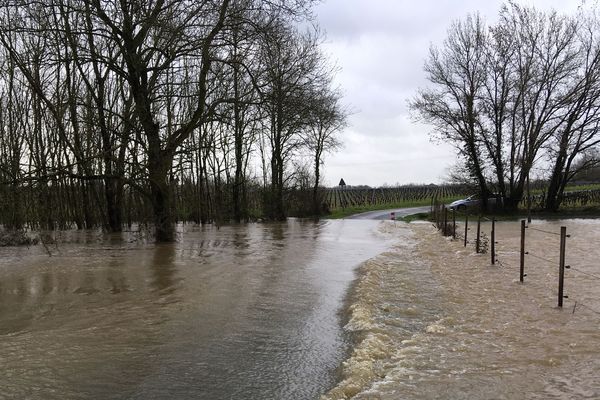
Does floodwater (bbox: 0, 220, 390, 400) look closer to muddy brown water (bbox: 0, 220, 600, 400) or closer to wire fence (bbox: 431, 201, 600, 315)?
muddy brown water (bbox: 0, 220, 600, 400)

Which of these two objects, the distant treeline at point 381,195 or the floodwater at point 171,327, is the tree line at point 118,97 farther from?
the distant treeline at point 381,195

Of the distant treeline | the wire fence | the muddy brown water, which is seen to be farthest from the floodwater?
the distant treeline

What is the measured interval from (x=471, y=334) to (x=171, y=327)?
13.4 ft

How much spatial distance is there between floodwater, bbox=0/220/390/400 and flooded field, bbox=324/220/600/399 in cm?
45

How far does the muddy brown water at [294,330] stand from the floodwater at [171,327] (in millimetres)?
27

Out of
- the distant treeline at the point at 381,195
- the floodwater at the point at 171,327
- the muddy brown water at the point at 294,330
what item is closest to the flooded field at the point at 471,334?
the muddy brown water at the point at 294,330

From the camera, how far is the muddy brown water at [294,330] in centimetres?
A: 513

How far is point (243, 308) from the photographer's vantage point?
324 inches

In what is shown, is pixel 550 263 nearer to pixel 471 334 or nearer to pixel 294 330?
pixel 471 334

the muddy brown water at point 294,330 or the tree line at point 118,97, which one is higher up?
the tree line at point 118,97

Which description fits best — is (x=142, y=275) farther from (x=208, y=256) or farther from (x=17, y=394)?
(x=17, y=394)

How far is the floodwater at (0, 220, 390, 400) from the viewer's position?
201 inches

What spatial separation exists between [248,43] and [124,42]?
3924mm

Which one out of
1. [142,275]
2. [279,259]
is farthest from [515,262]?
[142,275]
